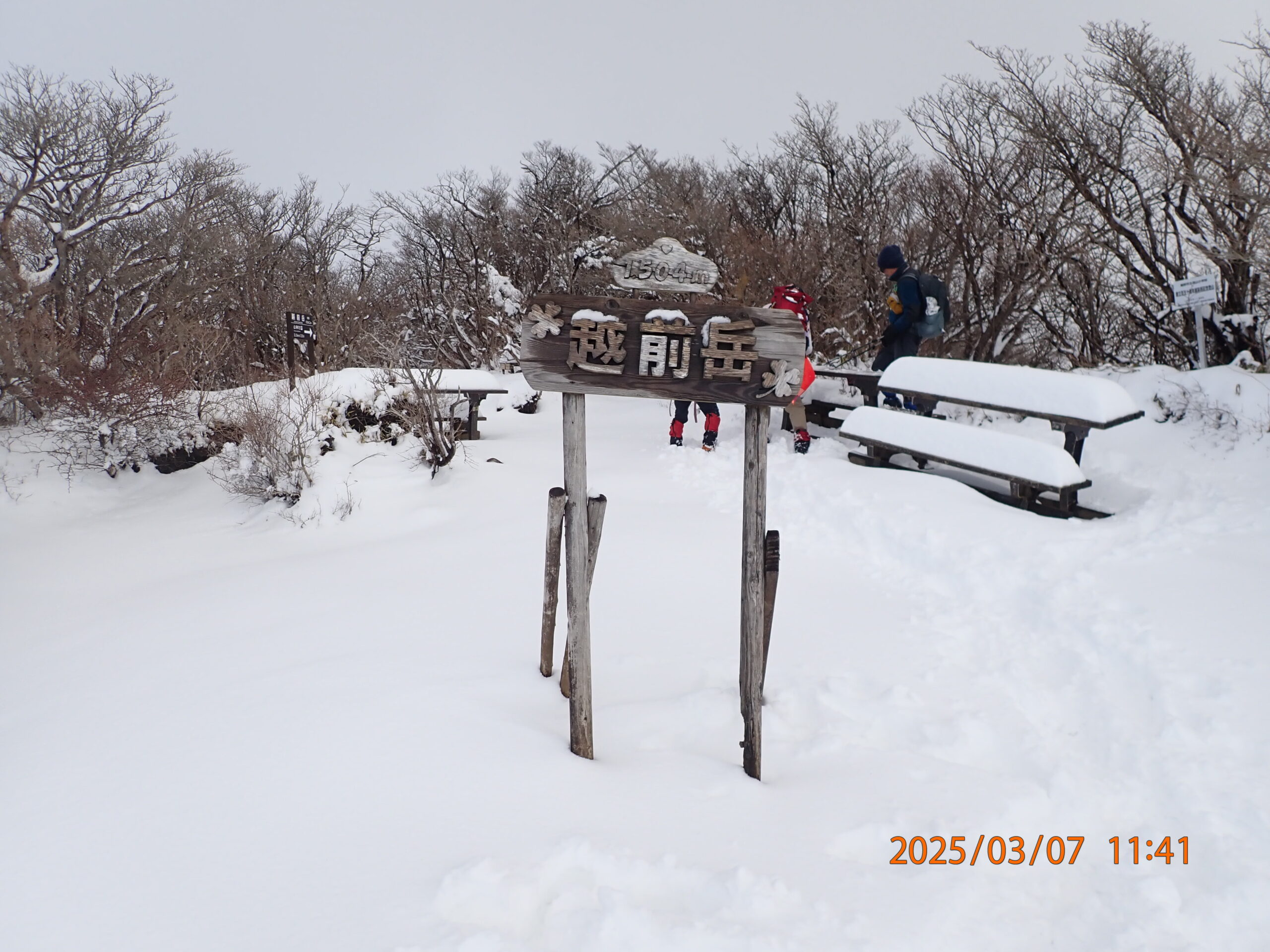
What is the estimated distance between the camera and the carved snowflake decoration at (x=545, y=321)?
270 cm

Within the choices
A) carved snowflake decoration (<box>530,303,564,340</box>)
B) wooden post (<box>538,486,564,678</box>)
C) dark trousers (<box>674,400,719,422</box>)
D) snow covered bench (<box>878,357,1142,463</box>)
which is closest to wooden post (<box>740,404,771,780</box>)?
carved snowflake decoration (<box>530,303,564,340</box>)

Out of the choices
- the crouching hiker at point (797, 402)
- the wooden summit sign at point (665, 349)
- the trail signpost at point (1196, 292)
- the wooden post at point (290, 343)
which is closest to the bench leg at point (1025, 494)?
the crouching hiker at point (797, 402)

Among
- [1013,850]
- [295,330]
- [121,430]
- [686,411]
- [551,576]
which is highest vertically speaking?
[295,330]

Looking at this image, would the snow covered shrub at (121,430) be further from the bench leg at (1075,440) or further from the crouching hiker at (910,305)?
the bench leg at (1075,440)

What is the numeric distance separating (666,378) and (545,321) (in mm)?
497

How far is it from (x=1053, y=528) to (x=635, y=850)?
4.14 m

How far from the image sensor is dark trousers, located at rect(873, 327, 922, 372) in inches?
315

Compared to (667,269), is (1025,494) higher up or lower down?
lower down

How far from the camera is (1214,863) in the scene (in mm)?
A: 2352

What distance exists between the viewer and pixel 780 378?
8.70ft

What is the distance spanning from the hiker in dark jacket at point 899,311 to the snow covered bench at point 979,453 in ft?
4.11

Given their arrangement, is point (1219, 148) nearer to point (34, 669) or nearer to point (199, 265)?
point (34, 669)

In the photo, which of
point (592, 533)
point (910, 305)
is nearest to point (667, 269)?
point (592, 533)

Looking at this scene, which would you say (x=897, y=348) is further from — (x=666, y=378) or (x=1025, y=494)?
(x=666, y=378)
